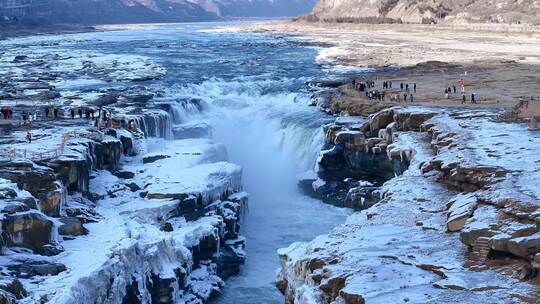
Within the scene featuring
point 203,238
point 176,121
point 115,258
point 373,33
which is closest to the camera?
point 115,258

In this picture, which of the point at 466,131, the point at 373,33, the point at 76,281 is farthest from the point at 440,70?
the point at 373,33

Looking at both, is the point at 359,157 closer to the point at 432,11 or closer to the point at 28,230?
the point at 28,230

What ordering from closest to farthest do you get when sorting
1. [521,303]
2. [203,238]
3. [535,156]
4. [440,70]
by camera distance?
[521,303], [535,156], [203,238], [440,70]

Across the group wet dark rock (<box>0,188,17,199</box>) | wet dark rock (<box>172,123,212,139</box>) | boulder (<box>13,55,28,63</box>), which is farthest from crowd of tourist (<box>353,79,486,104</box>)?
boulder (<box>13,55,28,63</box>)

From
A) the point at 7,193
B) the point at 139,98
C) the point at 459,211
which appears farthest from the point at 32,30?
the point at 459,211

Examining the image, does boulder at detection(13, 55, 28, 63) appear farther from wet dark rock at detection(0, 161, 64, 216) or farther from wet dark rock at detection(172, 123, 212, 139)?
wet dark rock at detection(0, 161, 64, 216)

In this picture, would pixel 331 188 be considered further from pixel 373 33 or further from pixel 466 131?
pixel 373 33

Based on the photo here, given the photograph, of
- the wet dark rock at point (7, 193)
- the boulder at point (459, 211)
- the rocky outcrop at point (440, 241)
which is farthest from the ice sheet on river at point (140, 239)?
the boulder at point (459, 211)
